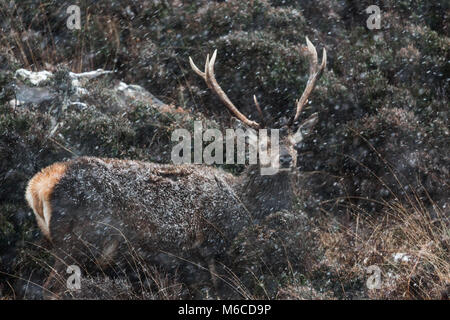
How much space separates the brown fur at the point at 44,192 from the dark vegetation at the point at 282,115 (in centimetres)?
39

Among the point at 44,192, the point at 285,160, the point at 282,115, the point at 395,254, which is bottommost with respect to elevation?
the point at 282,115

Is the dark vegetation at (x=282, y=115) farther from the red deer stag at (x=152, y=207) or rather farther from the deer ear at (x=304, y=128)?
the deer ear at (x=304, y=128)

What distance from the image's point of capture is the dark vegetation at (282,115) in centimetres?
510

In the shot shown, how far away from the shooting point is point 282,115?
7.96 metres

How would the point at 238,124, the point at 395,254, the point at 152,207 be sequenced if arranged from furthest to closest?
the point at 238,124 < the point at 152,207 < the point at 395,254

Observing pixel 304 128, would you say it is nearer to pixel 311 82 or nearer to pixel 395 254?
pixel 311 82

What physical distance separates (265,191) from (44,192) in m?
2.15

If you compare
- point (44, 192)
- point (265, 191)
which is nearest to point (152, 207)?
point (44, 192)

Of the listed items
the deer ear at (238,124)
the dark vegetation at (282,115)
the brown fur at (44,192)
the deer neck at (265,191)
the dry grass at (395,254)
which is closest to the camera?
the dry grass at (395,254)

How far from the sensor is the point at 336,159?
7.31 meters

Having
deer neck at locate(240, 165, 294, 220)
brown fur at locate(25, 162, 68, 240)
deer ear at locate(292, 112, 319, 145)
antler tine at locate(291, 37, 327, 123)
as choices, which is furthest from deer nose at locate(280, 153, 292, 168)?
brown fur at locate(25, 162, 68, 240)

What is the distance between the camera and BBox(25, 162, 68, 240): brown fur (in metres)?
4.74

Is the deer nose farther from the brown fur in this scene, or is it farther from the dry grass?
the brown fur

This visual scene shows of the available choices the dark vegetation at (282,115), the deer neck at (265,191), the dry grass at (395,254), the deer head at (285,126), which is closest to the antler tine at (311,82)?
the deer head at (285,126)
